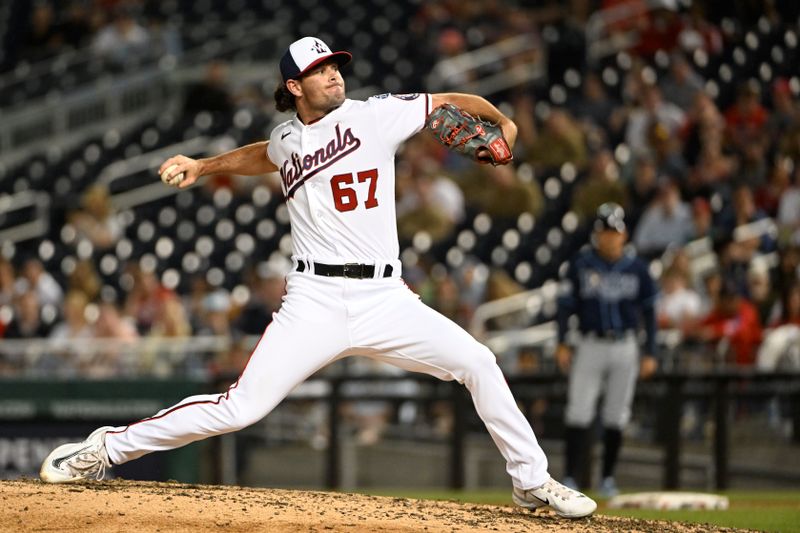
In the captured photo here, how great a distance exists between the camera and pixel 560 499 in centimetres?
571

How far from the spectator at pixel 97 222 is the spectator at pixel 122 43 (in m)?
4.04

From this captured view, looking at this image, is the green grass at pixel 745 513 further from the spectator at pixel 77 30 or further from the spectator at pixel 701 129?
the spectator at pixel 77 30

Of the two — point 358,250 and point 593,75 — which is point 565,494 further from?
point 593,75

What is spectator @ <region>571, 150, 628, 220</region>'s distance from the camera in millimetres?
13086

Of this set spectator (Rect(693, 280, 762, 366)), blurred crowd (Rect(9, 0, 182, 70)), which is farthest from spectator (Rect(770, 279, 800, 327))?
blurred crowd (Rect(9, 0, 182, 70))

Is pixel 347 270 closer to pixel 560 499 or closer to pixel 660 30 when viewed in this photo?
pixel 560 499

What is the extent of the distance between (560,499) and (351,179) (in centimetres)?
157

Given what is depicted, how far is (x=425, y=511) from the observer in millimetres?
5844

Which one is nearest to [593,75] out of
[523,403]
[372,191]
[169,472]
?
[523,403]

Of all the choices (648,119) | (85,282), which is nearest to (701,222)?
(648,119)

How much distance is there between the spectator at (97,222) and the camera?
14461 mm

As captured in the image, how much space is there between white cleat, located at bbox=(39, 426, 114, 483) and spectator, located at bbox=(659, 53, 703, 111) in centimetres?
944

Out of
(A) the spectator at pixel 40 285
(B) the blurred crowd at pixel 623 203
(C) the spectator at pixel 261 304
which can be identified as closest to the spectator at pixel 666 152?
(B) the blurred crowd at pixel 623 203

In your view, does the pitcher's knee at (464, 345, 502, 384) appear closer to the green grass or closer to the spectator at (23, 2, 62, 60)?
the green grass
